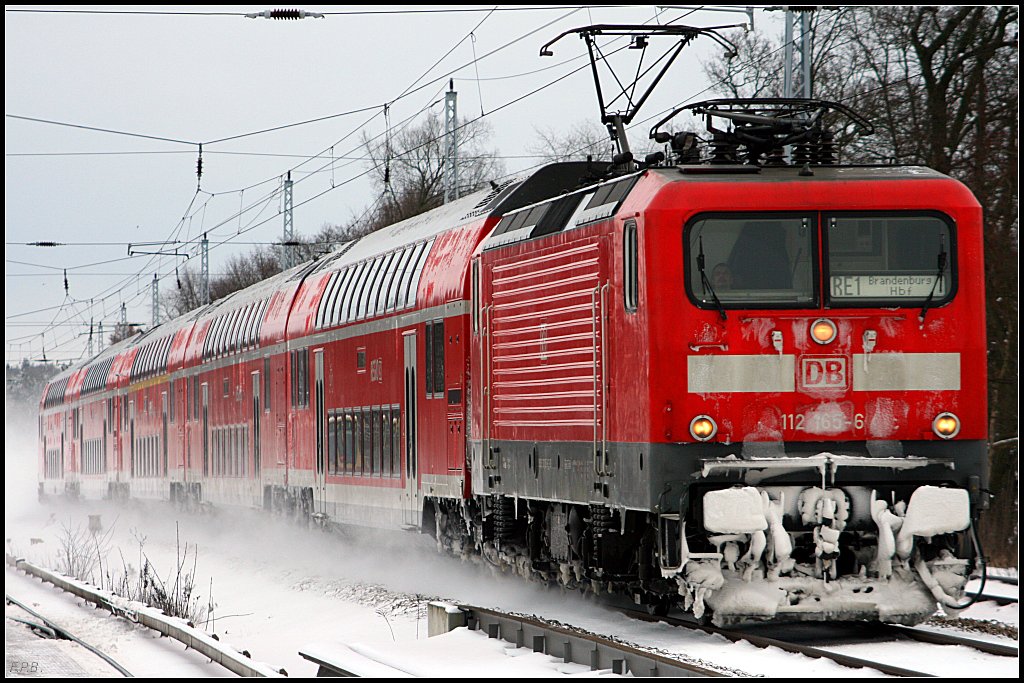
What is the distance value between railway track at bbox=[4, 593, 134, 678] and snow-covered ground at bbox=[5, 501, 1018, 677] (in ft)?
4.16

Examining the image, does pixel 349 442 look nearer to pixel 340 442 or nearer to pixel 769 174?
pixel 340 442

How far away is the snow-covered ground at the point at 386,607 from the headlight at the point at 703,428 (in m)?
1.45

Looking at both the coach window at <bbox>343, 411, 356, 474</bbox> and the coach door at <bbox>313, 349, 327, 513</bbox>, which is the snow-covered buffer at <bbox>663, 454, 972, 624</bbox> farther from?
the coach door at <bbox>313, 349, 327, 513</bbox>

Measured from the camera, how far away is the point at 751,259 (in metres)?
11.3

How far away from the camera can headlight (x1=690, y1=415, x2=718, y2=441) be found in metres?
11.0

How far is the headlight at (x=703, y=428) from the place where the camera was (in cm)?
1099

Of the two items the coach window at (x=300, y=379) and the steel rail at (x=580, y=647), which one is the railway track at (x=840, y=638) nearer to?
the steel rail at (x=580, y=647)

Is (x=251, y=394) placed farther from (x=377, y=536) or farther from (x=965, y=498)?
(x=965, y=498)

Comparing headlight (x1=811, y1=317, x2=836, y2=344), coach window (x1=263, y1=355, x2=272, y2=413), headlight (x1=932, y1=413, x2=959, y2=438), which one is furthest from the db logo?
coach window (x1=263, y1=355, x2=272, y2=413)

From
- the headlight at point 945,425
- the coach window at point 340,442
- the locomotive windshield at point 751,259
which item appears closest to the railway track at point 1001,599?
the headlight at point 945,425

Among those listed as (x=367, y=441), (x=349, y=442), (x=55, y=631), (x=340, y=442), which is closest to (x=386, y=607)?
(x=55, y=631)

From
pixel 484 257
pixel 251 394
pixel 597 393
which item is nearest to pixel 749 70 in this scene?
pixel 251 394

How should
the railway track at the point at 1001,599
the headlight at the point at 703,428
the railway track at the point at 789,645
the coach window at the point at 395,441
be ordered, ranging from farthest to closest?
the coach window at the point at 395,441 < the railway track at the point at 1001,599 < the headlight at the point at 703,428 < the railway track at the point at 789,645

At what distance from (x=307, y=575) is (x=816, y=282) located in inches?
464
